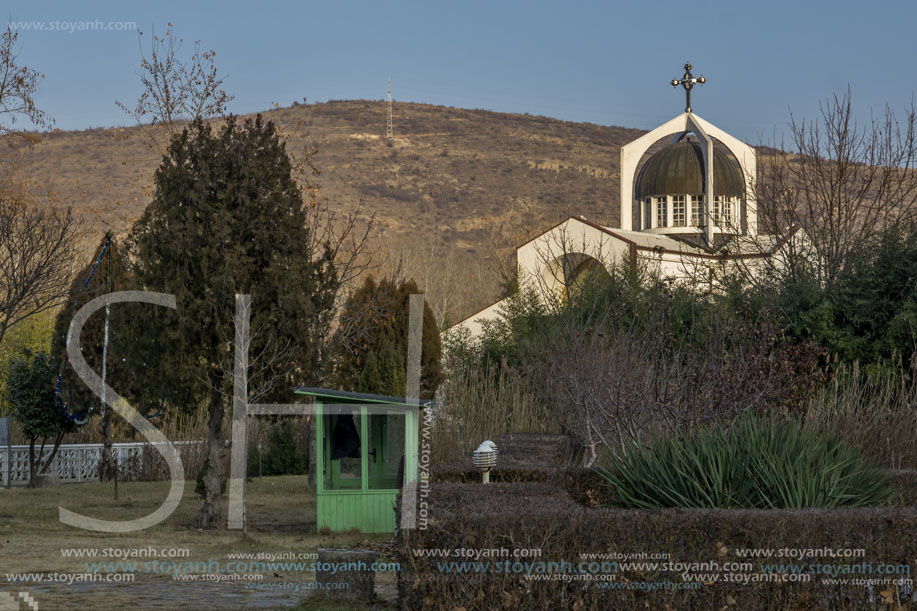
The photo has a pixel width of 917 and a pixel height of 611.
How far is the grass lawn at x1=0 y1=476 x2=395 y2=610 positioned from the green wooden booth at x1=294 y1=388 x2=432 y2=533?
333mm

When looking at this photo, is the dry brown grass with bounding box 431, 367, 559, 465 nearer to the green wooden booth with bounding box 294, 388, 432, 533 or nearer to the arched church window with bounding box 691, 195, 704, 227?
the green wooden booth with bounding box 294, 388, 432, 533

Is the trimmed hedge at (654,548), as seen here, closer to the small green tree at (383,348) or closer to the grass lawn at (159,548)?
the grass lawn at (159,548)

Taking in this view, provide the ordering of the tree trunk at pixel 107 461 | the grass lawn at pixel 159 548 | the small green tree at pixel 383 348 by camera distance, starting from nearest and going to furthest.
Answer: the grass lawn at pixel 159 548 → the small green tree at pixel 383 348 → the tree trunk at pixel 107 461

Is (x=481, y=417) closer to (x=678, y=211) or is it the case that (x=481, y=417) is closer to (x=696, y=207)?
(x=696, y=207)

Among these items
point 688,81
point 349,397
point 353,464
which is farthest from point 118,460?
point 688,81

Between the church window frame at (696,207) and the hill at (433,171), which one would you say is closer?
the church window frame at (696,207)

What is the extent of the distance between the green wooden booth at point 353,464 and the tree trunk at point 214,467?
1.46m

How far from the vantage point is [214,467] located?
13320 mm

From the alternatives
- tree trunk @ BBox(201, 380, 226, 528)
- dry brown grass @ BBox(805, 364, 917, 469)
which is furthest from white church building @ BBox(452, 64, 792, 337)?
tree trunk @ BBox(201, 380, 226, 528)

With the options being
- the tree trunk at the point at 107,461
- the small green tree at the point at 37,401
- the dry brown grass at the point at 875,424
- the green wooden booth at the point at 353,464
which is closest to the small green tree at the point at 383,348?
the tree trunk at the point at 107,461

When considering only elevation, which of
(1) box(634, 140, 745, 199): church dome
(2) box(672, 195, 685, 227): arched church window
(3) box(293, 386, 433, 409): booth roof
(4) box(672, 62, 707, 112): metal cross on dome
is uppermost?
(4) box(672, 62, 707, 112): metal cross on dome

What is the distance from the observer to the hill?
73.9 meters

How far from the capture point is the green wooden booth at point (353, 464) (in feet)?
41.3

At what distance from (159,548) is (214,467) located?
2.11 metres
